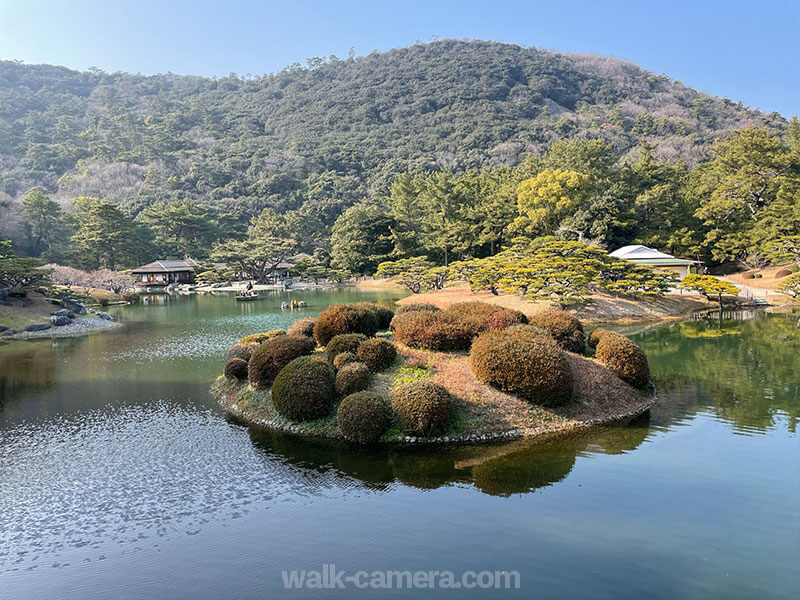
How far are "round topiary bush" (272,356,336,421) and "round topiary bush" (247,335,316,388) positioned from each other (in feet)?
3.79

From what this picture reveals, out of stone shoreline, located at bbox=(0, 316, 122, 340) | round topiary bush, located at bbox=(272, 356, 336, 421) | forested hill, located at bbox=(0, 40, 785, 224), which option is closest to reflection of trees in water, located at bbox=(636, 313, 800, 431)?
round topiary bush, located at bbox=(272, 356, 336, 421)

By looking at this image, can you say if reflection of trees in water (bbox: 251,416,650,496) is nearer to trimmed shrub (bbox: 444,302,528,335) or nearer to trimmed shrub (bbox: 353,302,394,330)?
trimmed shrub (bbox: 444,302,528,335)

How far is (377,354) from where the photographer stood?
42.3 ft

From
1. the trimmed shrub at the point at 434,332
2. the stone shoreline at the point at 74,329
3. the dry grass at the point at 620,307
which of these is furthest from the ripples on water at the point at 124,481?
the dry grass at the point at 620,307

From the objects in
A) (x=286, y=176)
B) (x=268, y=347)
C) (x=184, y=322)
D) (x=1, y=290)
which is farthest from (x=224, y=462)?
(x=286, y=176)

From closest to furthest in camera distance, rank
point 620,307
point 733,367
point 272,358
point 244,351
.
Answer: point 272,358 < point 244,351 < point 733,367 < point 620,307

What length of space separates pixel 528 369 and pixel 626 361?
3.63m

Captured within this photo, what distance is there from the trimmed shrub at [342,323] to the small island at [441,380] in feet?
0.11

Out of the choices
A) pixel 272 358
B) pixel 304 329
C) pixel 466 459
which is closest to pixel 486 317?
pixel 466 459

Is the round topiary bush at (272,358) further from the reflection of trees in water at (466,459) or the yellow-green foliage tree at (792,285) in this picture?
the yellow-green foliage tree at (792,285)

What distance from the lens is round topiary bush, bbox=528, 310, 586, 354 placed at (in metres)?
14.3

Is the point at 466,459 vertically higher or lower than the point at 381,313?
lower

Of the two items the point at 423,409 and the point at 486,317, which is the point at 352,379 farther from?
the point at 486,317

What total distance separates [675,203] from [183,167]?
326 ft
